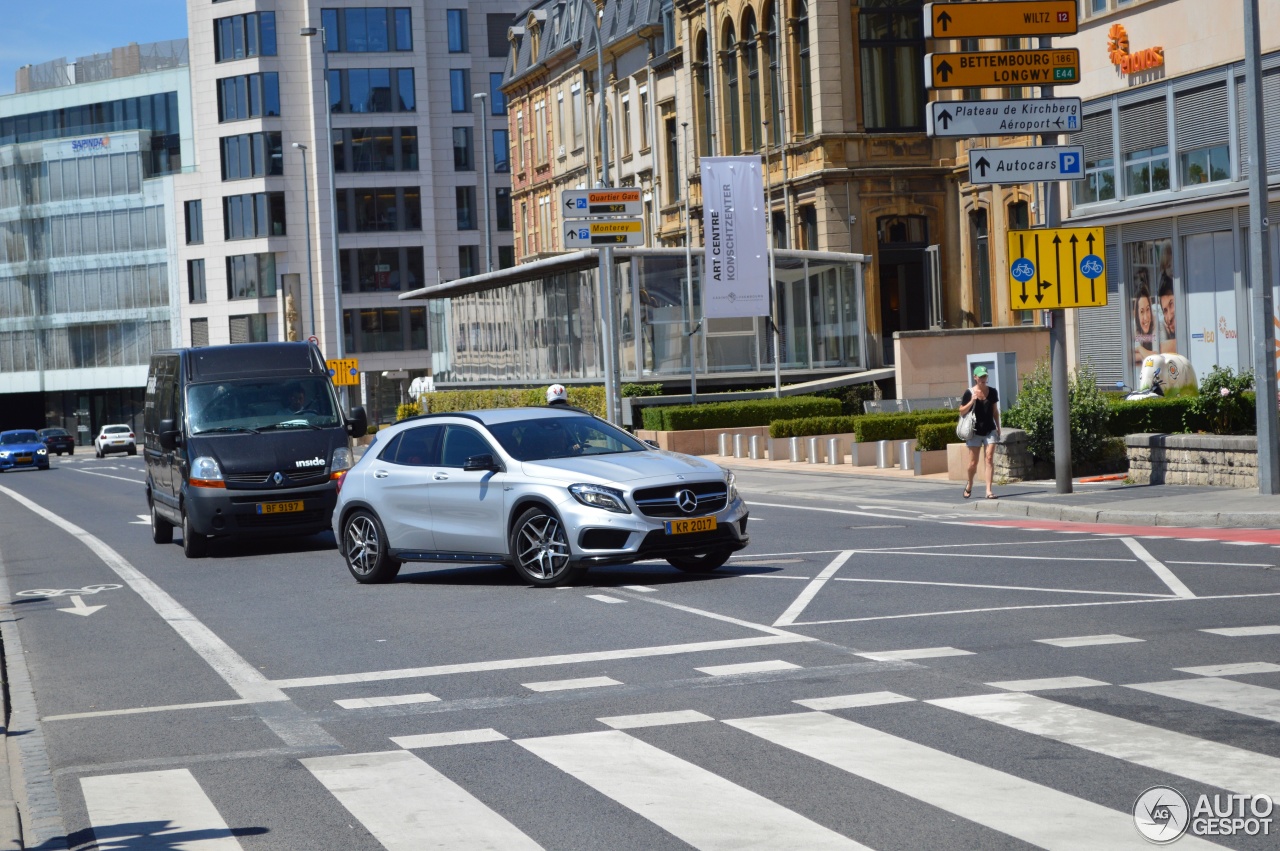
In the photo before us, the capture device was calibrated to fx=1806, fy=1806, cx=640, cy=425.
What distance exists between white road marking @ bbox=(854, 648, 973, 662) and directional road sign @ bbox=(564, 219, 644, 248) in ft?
79.3

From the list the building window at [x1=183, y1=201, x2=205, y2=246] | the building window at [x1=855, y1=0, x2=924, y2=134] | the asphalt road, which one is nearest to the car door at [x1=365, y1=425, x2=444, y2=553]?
the asphalt road

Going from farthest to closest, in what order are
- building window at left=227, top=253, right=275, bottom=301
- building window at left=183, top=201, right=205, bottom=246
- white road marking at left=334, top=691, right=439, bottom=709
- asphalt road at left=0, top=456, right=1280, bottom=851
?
building window at left=183, top=201, right=205, bottom=246 → building window at left=227, top=253, right=275, bottom=301 → white road marking at left=334, top=691, right=439, bottom=709 → asphalt road at left=0, top=456, right=1280, bottom=851

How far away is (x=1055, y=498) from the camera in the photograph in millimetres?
22078

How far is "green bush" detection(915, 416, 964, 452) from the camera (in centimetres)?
2909

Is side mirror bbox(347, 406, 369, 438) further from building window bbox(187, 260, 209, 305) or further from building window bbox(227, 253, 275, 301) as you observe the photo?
building window bbox(187, 260, 209, 305)

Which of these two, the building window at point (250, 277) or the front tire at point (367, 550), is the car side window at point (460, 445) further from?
the building window at point (250, 277)

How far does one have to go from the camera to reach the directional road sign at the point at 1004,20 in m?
21.5

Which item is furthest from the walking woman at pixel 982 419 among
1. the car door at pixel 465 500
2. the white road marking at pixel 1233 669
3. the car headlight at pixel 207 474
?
the white road marking at pixel 1233 669

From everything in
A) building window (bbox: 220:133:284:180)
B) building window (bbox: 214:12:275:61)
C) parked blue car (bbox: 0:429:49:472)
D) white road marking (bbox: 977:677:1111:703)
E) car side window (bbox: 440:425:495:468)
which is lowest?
parked blue car (bbox: 0:429:49:472)

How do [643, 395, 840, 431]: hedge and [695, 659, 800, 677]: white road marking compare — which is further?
[643, 395, 840, 431]: hedge

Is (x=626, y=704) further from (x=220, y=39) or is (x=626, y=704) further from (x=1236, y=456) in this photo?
(x=220, y=39)

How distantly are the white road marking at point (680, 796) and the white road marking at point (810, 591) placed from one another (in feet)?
13.3

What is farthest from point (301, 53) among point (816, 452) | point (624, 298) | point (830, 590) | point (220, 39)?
point (830, 590)

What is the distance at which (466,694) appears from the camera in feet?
32.7
